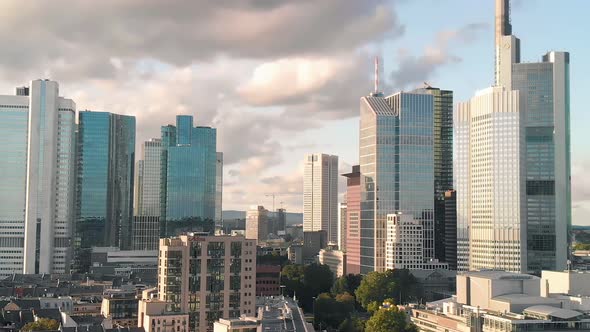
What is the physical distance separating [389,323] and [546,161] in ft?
296

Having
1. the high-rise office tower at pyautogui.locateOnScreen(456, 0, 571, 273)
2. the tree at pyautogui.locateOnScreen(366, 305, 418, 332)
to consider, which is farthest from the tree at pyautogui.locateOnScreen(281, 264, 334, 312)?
the high-rise office tower at pyautogui.locateOnScreen(456, 0, 571, 273)

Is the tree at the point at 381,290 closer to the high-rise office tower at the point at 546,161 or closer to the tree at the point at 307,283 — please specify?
the tree at the point at 307,283

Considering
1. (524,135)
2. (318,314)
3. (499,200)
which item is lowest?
(318,314)

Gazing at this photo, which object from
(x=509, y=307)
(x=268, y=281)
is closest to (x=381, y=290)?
(x=268, y=281)

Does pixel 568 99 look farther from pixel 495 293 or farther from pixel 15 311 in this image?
pixel 15 311

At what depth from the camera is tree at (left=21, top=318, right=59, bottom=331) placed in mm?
105975

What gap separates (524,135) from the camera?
645 feet

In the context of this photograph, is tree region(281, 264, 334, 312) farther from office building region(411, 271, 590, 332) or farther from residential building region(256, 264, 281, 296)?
office building region(411, 271, 590, 332)

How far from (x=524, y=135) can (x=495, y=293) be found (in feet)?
268

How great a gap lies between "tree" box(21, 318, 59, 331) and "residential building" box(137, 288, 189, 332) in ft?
39.5

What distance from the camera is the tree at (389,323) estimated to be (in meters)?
124

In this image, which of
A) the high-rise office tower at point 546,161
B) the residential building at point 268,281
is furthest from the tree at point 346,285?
the high-rise office tower at point 546,161

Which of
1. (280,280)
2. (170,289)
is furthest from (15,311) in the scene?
(280,280)

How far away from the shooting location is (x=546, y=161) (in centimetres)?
19525
